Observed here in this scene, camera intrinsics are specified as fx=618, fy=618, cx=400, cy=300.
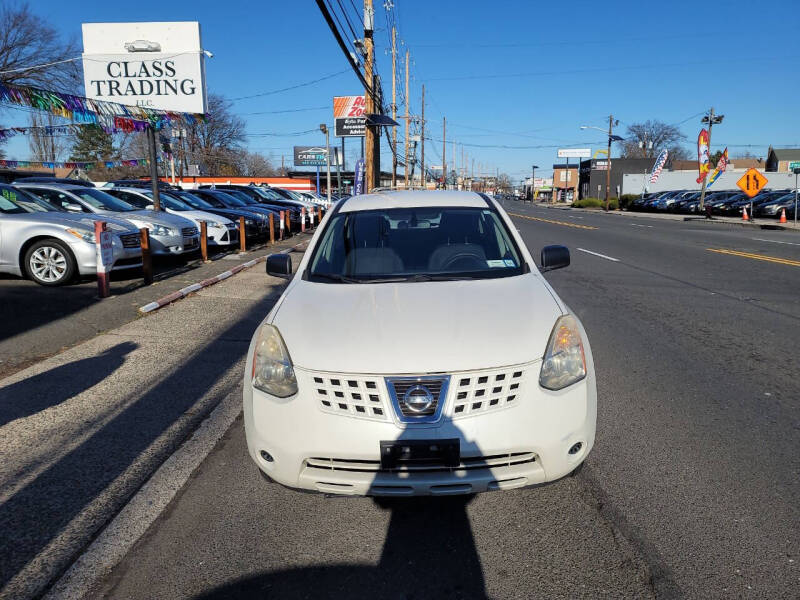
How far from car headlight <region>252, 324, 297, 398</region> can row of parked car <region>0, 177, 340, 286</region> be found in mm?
6896

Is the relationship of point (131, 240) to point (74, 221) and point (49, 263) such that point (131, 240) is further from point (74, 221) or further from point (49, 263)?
point (49, 263)

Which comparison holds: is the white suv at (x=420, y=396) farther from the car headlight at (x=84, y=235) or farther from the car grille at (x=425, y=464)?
the car headlight at (x=84, y=235)

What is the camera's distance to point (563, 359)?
3.04m

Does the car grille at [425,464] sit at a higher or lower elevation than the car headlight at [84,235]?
lower

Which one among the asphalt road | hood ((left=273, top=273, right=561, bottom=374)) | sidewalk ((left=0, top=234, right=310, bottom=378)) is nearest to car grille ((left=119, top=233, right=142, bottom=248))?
sidewalk ((left=0, top=234, right=310, bottom=378))

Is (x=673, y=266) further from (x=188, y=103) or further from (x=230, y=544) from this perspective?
(x=188, y=103)

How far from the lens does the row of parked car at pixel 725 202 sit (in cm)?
3759

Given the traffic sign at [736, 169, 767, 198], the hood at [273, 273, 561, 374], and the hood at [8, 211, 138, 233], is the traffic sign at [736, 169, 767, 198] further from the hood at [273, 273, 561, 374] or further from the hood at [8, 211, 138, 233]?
the hood at [273, 273, 561, 374]

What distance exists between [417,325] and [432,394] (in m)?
0.45

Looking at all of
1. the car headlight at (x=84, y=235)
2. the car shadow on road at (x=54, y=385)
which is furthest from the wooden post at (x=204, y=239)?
the car shadow on road at (x=54, y=385)

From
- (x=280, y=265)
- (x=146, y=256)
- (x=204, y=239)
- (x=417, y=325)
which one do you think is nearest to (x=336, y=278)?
(x=280, y=265)

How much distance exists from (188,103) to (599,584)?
18.8 meters

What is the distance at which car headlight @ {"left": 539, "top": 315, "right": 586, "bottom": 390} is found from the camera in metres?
2.94

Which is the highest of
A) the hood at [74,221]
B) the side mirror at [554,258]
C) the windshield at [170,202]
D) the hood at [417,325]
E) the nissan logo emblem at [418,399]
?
the windshield at [170,202]
